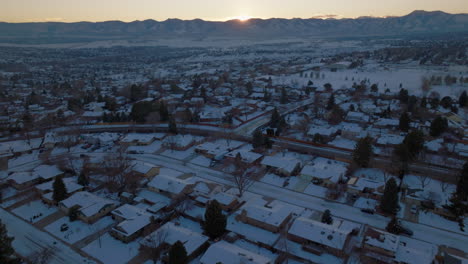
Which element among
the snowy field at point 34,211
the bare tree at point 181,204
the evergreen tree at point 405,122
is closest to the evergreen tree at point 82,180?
the snowy field at point 34,211

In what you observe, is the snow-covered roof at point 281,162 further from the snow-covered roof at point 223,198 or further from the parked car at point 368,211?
the parked car at point 368,211

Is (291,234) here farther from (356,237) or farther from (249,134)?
(249,134)

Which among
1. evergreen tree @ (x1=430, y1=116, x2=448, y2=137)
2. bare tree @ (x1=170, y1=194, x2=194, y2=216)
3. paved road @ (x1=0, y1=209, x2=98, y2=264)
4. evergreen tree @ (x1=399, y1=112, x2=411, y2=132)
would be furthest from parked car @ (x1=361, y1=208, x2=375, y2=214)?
evergreen tree @ (x1=399, y1=112, x2=411, y2=132)

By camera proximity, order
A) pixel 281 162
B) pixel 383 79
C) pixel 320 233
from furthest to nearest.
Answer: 1. pixel 383 79
2. pixel 281 162
3. pixel 320 233

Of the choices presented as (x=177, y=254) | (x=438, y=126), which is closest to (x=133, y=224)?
(x=177, y=254)

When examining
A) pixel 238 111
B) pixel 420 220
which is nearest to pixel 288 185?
pixel 420 220

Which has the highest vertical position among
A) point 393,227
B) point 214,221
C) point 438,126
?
point 438,126

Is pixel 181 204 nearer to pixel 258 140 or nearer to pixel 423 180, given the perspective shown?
pixel 258 140
